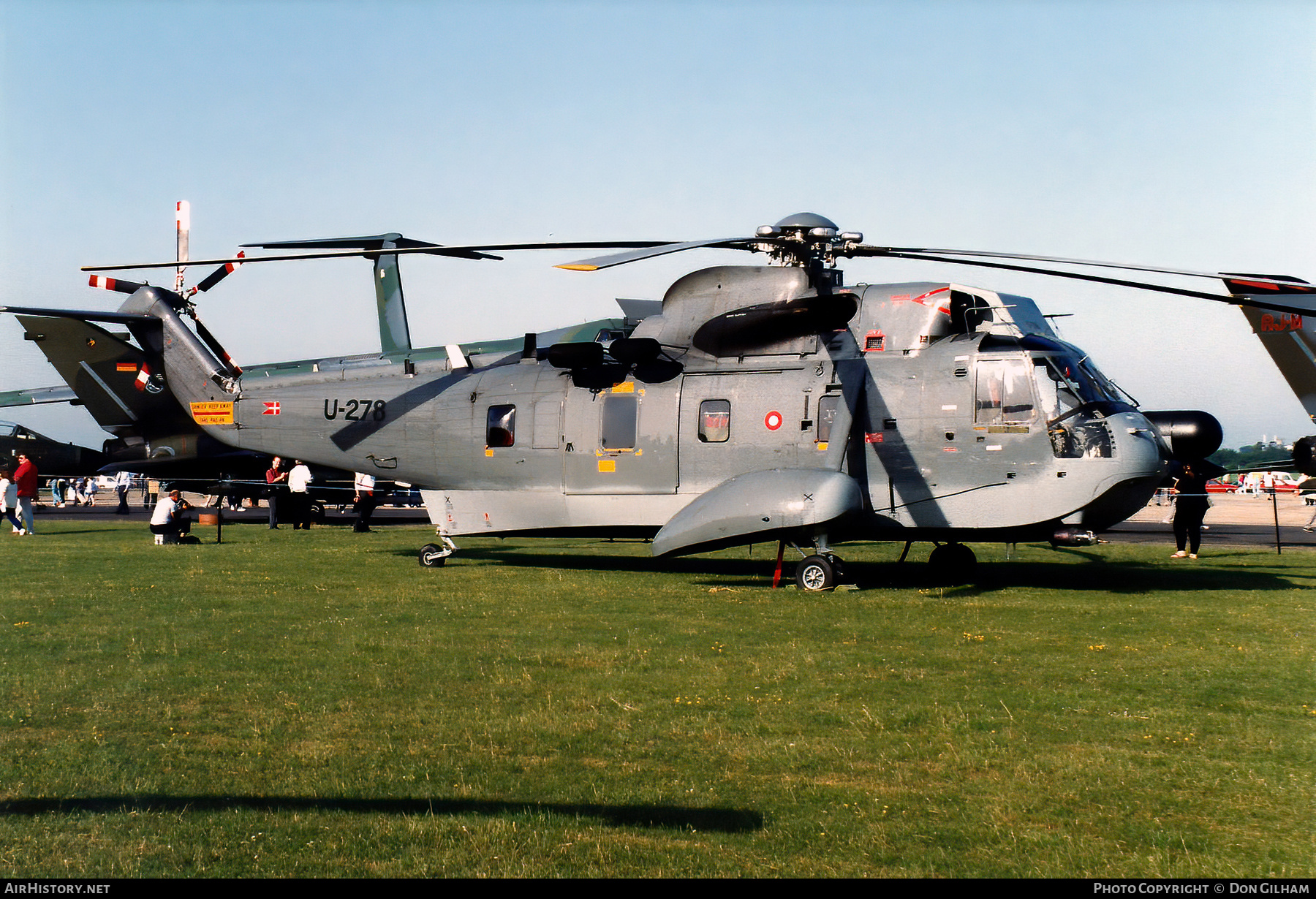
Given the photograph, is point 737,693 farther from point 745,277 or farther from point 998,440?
point 745,277

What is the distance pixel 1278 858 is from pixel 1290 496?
205ft

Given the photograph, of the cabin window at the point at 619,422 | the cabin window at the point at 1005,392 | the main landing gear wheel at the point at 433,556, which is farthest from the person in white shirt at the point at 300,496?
the cabin window at the point at 1005,392

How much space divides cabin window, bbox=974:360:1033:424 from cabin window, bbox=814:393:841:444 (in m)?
2.02

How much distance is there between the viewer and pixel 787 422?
632 inches

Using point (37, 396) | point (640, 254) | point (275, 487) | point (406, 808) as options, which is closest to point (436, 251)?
point (640, 254)

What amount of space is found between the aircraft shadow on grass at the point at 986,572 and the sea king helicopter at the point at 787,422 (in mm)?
832

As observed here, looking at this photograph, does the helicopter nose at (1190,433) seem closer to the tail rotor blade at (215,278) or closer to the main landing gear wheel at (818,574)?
the main landing gear wheel at (818,574)

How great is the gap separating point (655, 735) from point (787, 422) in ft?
30.7

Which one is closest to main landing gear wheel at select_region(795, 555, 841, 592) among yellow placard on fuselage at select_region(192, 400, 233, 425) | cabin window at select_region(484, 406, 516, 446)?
cabin window at select_region(484, 406, 516, 446)

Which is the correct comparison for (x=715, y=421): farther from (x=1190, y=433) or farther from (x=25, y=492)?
(x=25, y=492)

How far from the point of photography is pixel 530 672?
30.3 ft

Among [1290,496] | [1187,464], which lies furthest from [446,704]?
[1290,496]

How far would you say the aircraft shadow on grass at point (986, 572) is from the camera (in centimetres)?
1600
